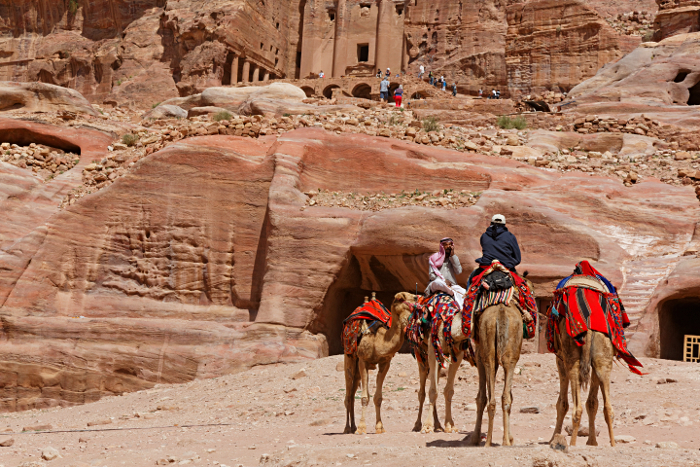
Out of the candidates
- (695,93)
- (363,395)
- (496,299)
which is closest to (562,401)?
(496,299)

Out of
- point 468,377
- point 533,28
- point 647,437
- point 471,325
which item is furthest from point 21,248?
point 533,28

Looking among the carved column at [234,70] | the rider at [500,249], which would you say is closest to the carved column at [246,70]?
the carved column at [234,70]

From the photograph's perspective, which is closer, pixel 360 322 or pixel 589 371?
pixel 589 371

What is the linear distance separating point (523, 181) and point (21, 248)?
12.7 meters

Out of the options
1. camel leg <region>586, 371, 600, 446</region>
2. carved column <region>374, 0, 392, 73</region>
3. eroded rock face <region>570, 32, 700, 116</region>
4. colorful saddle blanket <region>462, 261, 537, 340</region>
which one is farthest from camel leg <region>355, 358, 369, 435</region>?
carved column <region>374, 0, 392, 73</region>

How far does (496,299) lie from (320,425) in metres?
4.35

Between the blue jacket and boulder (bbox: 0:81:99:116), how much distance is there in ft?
74.5

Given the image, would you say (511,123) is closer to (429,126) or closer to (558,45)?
(429,126)

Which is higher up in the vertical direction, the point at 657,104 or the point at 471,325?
the point at 657,104

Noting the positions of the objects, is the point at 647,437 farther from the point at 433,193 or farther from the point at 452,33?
the point at 452,33

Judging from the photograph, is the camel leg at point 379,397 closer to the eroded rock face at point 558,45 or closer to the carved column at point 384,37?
the eroded rock face at point 558,45

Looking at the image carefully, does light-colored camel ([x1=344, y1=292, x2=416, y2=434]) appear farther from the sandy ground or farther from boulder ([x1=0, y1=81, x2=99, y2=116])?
boulder ([x1=0, y1=81, x2=99, y2=116])

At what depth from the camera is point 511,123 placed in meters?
28.7

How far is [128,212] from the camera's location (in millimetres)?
20406
